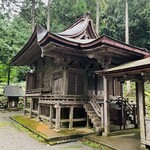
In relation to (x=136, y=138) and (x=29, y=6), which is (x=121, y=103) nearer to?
(x=136, y=138)

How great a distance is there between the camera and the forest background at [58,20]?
1761 centimetres

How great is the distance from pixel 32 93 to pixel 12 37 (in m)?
8.02

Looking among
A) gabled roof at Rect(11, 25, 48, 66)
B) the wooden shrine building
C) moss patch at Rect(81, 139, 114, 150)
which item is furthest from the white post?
gabled roof at Rect(11, 25, 48, 66)

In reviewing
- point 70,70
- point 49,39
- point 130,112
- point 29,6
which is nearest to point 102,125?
point 130,112

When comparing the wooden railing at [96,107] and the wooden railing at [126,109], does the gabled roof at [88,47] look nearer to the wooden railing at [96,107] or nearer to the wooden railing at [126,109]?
the wooden railing at [126,109]

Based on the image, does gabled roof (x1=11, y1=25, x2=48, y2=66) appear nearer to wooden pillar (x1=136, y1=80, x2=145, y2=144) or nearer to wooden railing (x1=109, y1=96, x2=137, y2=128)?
wooden railing (x1=109, y1=96, x2=137, y2=128)

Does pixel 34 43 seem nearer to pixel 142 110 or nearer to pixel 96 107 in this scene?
pixel 96 107

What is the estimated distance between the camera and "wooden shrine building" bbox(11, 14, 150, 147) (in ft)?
25.0

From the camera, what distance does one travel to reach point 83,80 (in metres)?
10.1

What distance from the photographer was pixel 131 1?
22.2 meters

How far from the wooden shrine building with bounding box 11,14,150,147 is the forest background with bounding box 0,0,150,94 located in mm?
6739

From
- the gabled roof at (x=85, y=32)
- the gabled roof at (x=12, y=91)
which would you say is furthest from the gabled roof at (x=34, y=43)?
the gabled roof at (x=12, y=91)

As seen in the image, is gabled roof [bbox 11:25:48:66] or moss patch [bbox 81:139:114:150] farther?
gabled roof [bbox 11:25:48:66]

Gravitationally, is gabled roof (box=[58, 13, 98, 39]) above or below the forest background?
below
